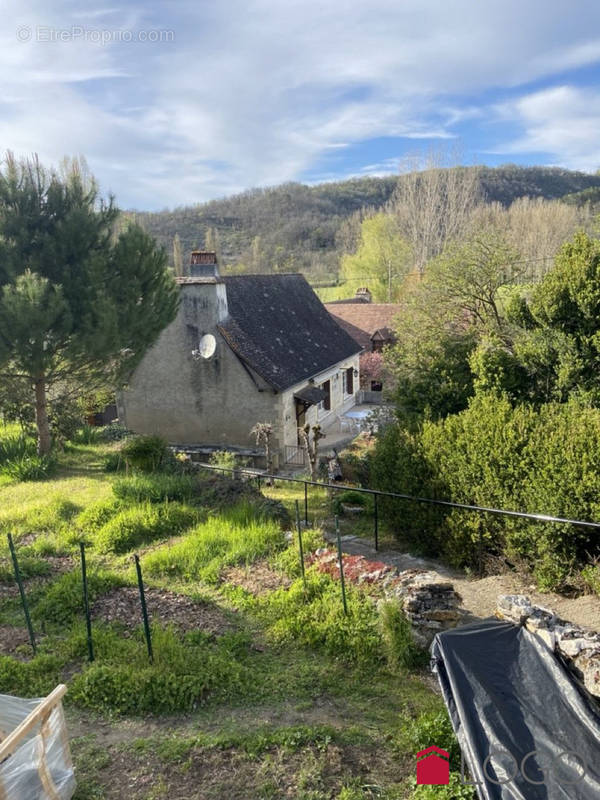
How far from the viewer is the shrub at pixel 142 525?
9.49 metres

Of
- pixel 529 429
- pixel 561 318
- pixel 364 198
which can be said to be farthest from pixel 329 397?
pixel 364 198

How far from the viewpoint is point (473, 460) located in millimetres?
9195

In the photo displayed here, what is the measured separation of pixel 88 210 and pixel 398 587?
1166 centimetres

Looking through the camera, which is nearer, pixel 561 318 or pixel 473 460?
pixel 473 460

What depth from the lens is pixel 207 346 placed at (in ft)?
60.8

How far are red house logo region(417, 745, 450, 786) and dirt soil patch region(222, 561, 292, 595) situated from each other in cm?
340

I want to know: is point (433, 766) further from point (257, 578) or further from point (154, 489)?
point (154, 489)

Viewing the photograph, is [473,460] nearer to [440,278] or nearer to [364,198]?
[440,278]

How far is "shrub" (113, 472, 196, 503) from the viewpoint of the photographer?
1105 cm

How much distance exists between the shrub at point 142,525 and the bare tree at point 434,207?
38337 mm

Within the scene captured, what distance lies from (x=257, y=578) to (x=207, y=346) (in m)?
11.7

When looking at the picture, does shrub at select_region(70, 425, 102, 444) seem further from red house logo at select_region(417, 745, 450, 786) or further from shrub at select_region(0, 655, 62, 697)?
red house logo at select_region(417, 745, 450, 786)

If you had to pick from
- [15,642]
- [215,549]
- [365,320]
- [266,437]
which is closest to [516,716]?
[15,642]

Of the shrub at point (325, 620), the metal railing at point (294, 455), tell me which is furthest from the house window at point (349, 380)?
the shrub at point (325, 620)
